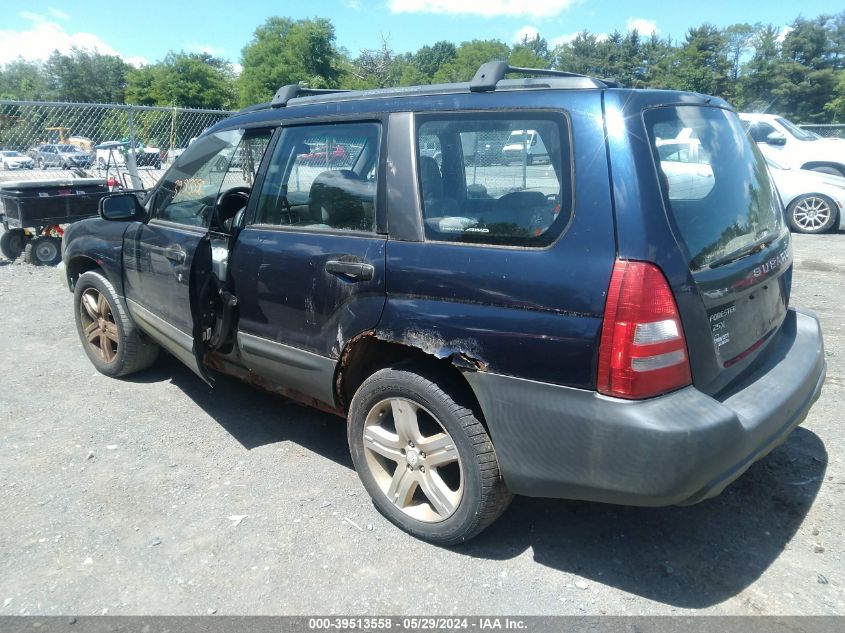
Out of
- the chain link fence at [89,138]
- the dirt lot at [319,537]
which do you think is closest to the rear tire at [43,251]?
the chain link fence at [89,138]

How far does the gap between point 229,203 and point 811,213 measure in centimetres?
1034

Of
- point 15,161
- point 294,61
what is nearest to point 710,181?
point 15,161

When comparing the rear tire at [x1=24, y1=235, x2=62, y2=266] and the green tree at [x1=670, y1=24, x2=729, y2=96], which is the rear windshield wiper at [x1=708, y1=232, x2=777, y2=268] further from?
the green tree at [x1=670, y1=24, x2=729, y2=96]

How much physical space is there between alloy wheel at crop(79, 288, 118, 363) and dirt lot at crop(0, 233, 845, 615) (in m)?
0.75

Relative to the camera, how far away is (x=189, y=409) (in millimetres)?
4348

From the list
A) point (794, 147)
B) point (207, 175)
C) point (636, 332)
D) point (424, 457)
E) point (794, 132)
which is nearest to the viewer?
point (636, 332)

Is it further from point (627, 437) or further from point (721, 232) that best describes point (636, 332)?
point (721, 232)

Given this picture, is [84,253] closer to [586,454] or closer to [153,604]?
[153,604]

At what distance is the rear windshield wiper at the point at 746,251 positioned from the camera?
243 centimetres

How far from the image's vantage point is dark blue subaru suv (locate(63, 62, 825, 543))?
2.19 metres

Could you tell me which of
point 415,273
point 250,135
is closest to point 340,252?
point 415,273

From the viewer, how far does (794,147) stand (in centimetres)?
1349

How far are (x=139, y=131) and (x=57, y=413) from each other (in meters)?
8.28

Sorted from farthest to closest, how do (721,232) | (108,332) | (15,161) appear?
1. (15,161)
2. (108,332)
3. (721,232)
